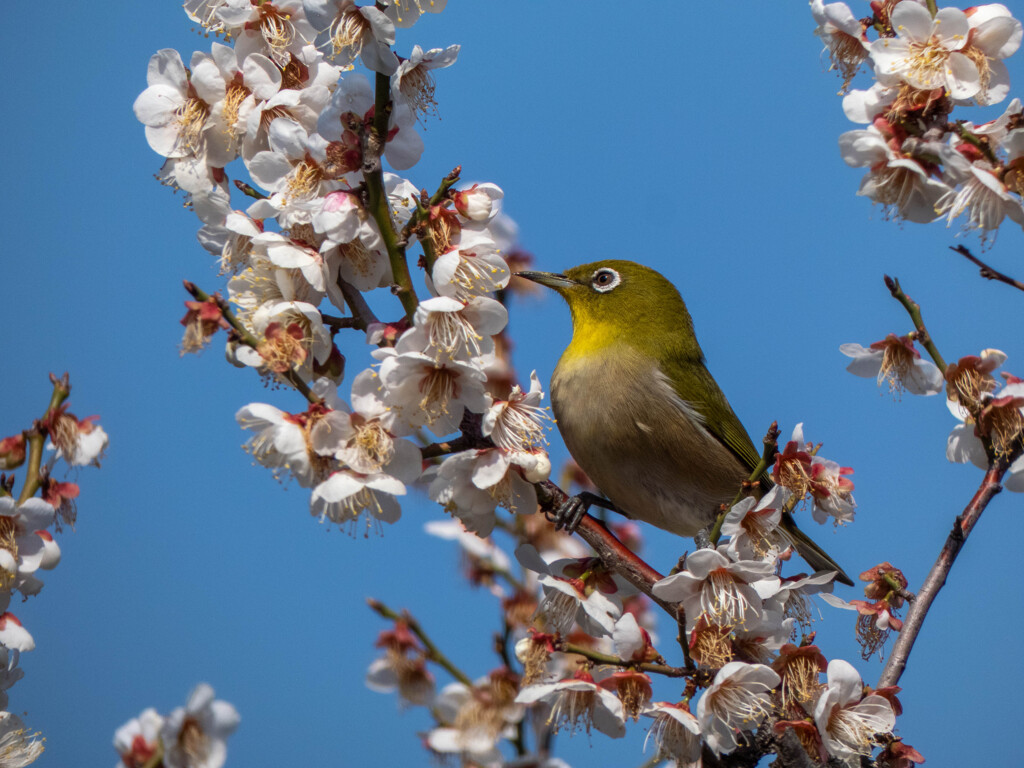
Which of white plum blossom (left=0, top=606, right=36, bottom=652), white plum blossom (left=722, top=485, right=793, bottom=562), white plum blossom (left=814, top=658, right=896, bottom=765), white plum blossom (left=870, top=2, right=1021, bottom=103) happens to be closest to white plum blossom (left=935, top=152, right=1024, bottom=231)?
white plum blossom (left=870, top=2, right=1021, bottom=103)

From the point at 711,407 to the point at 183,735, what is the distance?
3.60 m

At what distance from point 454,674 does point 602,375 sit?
184 cm

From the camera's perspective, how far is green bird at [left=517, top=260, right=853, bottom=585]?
482 centimetres

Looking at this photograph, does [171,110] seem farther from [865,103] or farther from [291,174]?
[865,103]

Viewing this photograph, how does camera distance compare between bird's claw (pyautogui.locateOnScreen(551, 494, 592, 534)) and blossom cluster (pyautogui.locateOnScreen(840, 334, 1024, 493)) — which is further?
bird's claw (pyautogui.locateOnScreen(551, 494, 592, 534))

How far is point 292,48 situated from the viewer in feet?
9.96

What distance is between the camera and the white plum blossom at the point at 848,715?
9.42 ft

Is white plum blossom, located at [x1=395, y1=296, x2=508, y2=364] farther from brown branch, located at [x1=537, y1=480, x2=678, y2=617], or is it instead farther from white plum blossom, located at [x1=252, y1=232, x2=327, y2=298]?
brown branch, located at [x1=537, y1=480, x2=678, y2=617]

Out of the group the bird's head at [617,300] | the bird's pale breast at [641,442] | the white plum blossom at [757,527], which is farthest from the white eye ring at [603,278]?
the white plum blossom at [757,527]

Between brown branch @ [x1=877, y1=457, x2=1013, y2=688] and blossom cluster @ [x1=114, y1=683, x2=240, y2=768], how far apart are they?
2135 millimetres

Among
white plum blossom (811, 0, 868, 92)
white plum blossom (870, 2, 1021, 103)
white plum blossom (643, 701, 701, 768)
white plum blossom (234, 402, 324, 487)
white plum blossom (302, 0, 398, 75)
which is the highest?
white plum blossom (811, 0, 868, 92)

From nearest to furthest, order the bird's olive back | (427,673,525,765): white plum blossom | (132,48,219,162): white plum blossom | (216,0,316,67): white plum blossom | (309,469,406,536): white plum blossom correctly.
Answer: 1. (309,469,406,536): white plum blossom
2. (216,0,316,67): white plum blossom
3. (132,48,219,162): white plum blossom
4. (427,673,525,765): white plum blossom
5. the bird's olive back

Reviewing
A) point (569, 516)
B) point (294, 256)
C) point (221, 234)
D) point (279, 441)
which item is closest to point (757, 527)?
point (569, 516)

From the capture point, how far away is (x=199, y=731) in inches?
102
